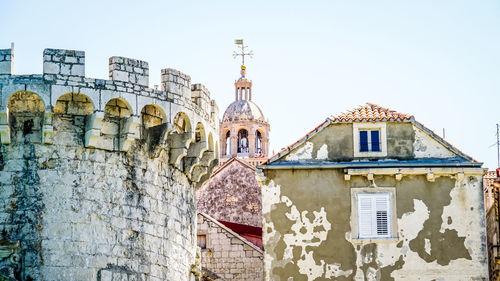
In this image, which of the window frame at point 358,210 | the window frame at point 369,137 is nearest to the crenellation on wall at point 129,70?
the window frame at point 369,137

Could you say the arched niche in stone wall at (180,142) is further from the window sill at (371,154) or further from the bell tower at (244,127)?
the bell tower at (244,127)

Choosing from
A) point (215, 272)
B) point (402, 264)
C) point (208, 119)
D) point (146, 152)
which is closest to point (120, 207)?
point (146, 152)

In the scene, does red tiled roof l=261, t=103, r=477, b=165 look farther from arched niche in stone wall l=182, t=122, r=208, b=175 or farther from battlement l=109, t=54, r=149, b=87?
battlement l=109, t=54, r=149, b=87

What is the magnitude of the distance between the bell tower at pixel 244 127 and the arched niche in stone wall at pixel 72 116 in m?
32.4

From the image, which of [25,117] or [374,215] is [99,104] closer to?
[25,117]

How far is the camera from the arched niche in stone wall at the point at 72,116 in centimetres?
2352

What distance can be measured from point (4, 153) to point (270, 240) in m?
7.18

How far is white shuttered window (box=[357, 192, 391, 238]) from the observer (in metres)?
27.2

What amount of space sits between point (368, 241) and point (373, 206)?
35.1 inches

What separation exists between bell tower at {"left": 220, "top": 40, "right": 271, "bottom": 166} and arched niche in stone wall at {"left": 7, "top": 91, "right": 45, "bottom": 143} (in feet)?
107

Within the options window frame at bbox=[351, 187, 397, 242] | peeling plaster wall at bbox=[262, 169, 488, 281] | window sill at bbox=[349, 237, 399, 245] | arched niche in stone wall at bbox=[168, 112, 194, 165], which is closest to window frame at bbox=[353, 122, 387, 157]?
peeling plaster wall at bbox=[262, 169, 488, 281]

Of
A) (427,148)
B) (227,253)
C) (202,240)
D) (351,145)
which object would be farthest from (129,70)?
(227,253)

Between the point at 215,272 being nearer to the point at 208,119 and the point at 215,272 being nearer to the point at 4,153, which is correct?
the point at 208,119

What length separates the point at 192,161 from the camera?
86.3 feet
